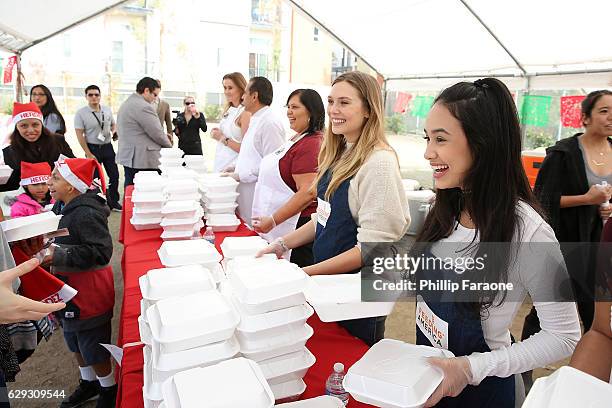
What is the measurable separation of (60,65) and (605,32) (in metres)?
11.9

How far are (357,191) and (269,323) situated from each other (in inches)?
27.8

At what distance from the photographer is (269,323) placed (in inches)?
44.0

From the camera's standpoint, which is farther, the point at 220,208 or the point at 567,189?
the point at 220,208

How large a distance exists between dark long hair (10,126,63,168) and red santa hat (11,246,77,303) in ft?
6.29

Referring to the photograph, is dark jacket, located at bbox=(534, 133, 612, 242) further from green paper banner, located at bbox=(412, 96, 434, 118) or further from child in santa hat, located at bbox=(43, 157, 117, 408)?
green paper banner, located at bbox=(412, 96, 434, 118)

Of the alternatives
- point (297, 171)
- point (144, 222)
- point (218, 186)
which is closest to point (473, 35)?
point (297, 171)

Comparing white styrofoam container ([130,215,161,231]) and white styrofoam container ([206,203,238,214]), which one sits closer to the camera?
white styrofoam container ([130,215,161,231])

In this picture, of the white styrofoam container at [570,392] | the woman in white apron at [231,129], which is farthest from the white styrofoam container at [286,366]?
the woman in white apron at [231,129]

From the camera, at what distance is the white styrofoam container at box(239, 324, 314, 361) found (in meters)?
1.09

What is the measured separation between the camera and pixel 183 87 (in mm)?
12555

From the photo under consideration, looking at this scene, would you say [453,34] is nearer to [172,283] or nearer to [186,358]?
[172,283]

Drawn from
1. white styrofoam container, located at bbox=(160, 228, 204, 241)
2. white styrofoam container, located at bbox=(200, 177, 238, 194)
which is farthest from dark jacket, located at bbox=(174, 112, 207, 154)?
white styrofoam container, located at bbox=(160, 228, 204, 241)

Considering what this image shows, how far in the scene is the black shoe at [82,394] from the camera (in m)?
2.34

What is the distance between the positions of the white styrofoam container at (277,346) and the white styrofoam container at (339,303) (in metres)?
0.08
